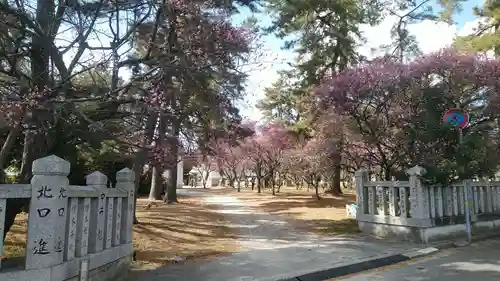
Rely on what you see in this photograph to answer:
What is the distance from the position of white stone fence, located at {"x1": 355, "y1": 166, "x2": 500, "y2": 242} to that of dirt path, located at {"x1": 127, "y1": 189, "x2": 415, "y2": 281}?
763 millimetres

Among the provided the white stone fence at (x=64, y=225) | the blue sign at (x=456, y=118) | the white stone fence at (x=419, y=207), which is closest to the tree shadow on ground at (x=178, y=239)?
the white stone fence at (x=64, y=225)

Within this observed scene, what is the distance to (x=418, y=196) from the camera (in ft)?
33.0

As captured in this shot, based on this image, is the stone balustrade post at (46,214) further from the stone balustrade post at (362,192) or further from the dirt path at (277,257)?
the stone balustrade post at (362,192)

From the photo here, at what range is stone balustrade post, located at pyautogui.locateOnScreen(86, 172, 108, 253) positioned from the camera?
5875 millimetres

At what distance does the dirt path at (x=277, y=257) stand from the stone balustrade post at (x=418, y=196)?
94 centimetres

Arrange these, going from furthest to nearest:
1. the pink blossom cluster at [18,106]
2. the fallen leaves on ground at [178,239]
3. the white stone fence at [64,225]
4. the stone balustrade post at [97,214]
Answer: the fallen leaves on ground at [178,239] → the pink blossom cluster at [18,106] → the stone balustrade post at [97,214] → the white stone fence at [64,225]

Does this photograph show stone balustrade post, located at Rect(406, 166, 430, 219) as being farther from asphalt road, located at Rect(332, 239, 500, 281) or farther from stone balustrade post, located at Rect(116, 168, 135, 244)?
stone balustrade post, located at Rect(116, 168, 135, 244)

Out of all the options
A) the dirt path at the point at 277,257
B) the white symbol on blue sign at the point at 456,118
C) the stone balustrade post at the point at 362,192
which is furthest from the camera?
the stone balustrade post at the point at 362,192

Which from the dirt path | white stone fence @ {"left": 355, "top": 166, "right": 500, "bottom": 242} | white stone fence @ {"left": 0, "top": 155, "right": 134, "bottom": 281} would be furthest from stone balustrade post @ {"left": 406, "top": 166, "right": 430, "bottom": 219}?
white stone fence @ {"left": 0, "top": 155, "right": 134, "bottom": 281}

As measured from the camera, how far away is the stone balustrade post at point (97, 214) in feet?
19.3

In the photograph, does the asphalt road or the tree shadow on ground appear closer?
the asphalt road

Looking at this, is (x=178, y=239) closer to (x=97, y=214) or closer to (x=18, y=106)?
(x=97, y=214)

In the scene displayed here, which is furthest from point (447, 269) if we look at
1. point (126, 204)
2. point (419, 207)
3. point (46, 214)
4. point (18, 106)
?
point (18, 106)

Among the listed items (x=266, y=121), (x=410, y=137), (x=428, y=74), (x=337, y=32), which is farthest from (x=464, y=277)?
(x=266, y=121)
